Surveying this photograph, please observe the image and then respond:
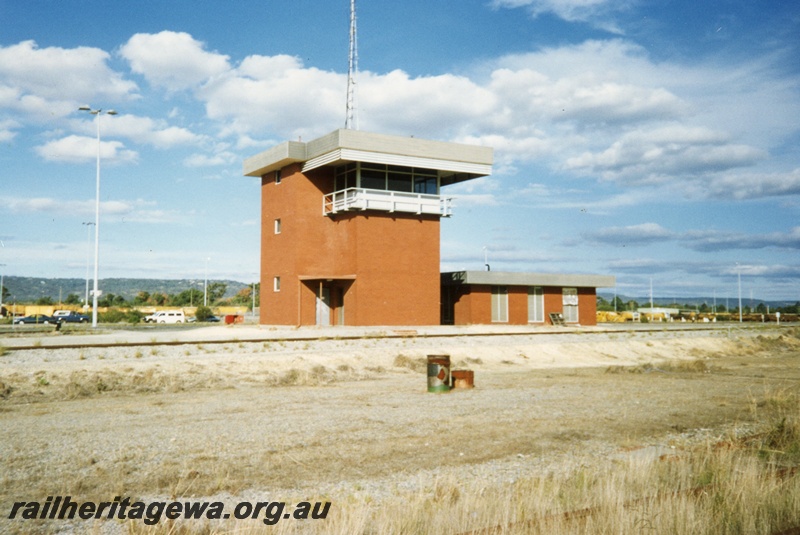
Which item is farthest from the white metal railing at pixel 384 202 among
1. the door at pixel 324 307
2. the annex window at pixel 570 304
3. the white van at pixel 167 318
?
the white van at pixel 167 318

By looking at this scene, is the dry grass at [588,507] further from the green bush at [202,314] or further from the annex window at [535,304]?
the green bush at [202,314]

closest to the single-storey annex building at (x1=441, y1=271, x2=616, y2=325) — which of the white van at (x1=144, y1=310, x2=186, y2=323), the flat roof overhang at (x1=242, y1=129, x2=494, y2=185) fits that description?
the flat roof overhang at (x1=242, y1=129, x2=494, y2=185)

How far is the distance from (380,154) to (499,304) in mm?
13658

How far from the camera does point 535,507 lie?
18.9 feet

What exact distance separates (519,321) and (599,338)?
13009mm

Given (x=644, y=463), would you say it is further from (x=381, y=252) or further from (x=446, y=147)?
(x=446, y=147)

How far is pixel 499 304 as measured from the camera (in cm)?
4381

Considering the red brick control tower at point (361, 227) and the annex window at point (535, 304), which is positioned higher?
the red brick control tower at point (361, 227)

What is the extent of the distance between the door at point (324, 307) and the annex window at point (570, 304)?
17518 millimetres

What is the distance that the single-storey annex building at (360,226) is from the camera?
119 ft

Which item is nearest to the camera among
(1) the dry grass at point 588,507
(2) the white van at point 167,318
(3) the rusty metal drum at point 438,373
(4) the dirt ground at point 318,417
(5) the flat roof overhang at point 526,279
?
(1) the dry grass at point 588,507

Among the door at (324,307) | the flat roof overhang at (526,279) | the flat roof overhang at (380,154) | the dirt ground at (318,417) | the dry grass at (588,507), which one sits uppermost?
the flat roof overhang at (380,154)

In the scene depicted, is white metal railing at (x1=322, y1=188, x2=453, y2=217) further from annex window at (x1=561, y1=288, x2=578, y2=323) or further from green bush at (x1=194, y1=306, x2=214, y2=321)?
green bush at (x1=194, y1=306, x2=214, y2=321)

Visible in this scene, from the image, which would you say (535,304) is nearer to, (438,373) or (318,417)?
(438,373)
